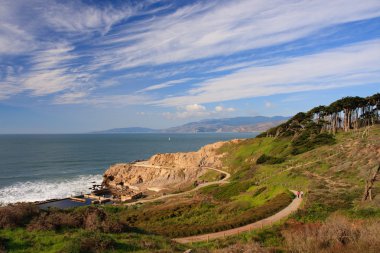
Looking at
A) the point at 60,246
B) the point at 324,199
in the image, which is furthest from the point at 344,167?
the point at 60,246

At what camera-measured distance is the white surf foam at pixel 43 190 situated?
76688 mm

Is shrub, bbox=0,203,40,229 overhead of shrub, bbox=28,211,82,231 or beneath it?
overhead

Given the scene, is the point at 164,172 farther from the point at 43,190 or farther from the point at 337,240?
the point at 337,240

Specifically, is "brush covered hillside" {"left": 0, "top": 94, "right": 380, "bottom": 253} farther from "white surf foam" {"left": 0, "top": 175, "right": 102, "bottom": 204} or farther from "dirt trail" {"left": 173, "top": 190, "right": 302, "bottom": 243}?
"white surf foam" {"left": 0, "top": 175, "right": 102, "bottom": 204}

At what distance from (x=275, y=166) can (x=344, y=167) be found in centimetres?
1832

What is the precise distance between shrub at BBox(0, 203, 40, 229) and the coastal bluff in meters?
66.6

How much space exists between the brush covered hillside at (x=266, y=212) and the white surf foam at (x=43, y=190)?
3480cm

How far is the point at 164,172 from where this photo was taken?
95250 mm

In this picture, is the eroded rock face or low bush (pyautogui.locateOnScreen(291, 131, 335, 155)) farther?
the eroded rock face

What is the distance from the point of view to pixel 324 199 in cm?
3306

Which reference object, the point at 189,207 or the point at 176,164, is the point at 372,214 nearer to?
the point at 189,207

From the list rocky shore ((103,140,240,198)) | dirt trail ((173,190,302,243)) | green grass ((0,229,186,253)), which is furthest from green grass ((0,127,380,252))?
rocky shore ((103,140,240,198))

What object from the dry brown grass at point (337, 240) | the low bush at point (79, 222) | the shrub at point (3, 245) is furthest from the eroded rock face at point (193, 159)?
the shrub at point (3, 245)

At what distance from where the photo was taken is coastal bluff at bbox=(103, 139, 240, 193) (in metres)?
90.6
